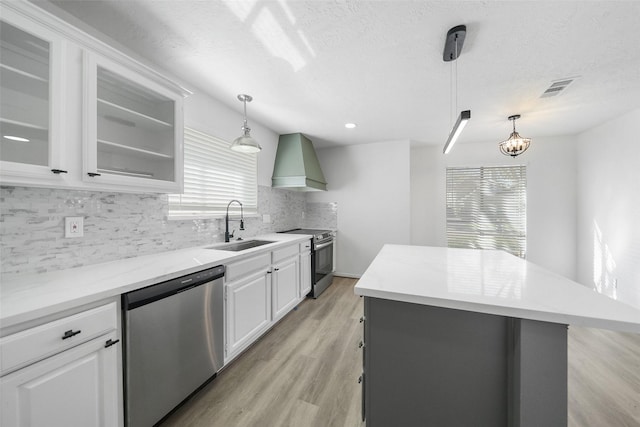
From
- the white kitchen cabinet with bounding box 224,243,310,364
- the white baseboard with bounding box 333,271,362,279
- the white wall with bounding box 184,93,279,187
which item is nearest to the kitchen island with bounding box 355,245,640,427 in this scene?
the white kitchen cabinet with bounding box 224,243,310,364

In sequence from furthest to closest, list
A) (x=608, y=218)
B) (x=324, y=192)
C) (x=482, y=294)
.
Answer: (x=324, y=192), (x=608, y=218), (x=482, y=294)

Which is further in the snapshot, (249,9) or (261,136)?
(261,136)

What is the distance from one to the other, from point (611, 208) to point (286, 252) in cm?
433

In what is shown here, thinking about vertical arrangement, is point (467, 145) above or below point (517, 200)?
above

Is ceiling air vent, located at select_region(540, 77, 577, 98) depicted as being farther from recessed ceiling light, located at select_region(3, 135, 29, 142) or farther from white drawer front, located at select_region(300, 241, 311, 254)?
recessed ceiling light, located at select_region(3, 135, 29, 142)

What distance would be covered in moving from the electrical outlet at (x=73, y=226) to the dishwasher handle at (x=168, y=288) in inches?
26.3

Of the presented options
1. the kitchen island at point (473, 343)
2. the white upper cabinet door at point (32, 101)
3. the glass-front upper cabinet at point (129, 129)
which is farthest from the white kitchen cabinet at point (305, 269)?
the white upper cabinet door at point (32, 101)

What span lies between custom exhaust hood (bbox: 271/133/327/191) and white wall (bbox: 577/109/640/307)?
3931 mm

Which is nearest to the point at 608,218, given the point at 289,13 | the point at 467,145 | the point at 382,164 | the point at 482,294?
the point at 467,145

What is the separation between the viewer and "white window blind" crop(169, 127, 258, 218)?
219 centimetres

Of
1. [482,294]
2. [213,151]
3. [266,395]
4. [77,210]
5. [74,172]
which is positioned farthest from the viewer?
[213,151]

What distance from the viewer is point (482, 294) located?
0.99 m

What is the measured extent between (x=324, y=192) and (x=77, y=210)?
11.4 feet

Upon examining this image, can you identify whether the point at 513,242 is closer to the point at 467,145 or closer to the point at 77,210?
the point at 467,145
